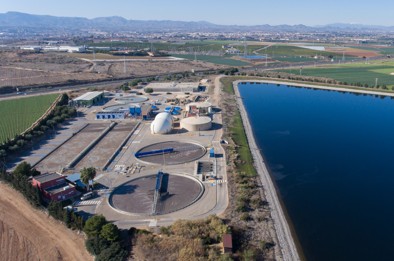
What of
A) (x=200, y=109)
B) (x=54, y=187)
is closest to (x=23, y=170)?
(x=54, y=187)

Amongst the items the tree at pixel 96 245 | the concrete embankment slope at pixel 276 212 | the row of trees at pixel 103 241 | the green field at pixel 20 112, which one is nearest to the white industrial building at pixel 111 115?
the green field at pixel 20 112

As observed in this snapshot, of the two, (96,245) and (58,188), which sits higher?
(58,188)

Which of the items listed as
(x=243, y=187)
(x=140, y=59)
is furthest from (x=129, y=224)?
(x=140, y=59)

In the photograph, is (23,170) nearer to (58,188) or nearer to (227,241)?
(58,188)

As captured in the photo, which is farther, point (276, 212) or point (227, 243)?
point (276, 212)

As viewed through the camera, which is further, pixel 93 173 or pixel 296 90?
pixel 296 90

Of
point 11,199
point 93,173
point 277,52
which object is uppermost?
point 277,52

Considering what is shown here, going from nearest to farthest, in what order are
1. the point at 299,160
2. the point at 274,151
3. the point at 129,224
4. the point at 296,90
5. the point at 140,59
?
the point at 129,224
the point at 299,160
the point at 274,151
the point at 296,90
the point at 140,59

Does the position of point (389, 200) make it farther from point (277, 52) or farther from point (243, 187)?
point (277, 52)
